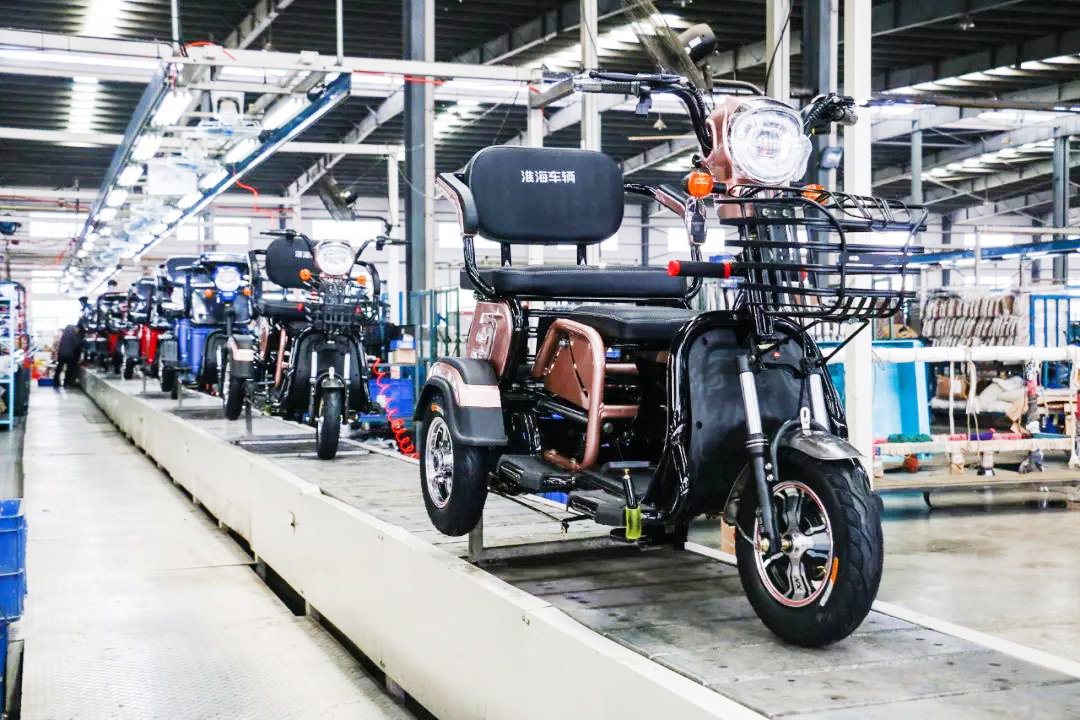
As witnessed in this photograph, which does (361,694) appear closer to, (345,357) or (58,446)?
(345,357)

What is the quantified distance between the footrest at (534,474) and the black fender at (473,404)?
0.07 m

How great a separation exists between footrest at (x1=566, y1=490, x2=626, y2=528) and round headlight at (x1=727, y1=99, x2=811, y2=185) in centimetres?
81

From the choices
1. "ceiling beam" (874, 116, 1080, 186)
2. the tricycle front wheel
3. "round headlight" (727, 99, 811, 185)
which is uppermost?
"ceiling beam" (874, 116, 1080, 186)

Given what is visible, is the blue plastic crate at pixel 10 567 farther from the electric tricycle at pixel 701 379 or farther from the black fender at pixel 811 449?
the black fender at pixel 811 449

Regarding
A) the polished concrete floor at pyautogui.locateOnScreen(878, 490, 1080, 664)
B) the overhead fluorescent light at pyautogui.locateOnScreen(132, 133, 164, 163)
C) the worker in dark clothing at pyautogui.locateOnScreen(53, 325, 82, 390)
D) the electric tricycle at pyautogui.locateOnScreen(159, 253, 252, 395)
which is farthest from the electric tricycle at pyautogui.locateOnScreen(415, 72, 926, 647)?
the worker in dark clothing at pyautogui.locateOnScreen(53, 325, 82, 390)

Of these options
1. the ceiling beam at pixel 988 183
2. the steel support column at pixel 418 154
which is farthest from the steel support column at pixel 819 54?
the ceiling beam at pixel 988 183

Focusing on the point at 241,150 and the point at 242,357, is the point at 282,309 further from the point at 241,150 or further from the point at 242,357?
the point at 241,150

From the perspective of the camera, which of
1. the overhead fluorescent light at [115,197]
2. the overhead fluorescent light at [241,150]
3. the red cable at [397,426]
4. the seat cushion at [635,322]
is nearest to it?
the seat cushion at [635,322]

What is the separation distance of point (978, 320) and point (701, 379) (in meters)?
10.9

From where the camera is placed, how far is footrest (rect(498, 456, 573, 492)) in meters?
2.78

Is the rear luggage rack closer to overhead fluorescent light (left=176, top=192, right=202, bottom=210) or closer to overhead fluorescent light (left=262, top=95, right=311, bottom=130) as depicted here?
overhead fluorescent light (left=262, top=95, right=311, bottom=130)

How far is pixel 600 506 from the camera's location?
2.53 meters

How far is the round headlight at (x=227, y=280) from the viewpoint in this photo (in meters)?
9.92

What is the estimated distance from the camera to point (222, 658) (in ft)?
13.2
